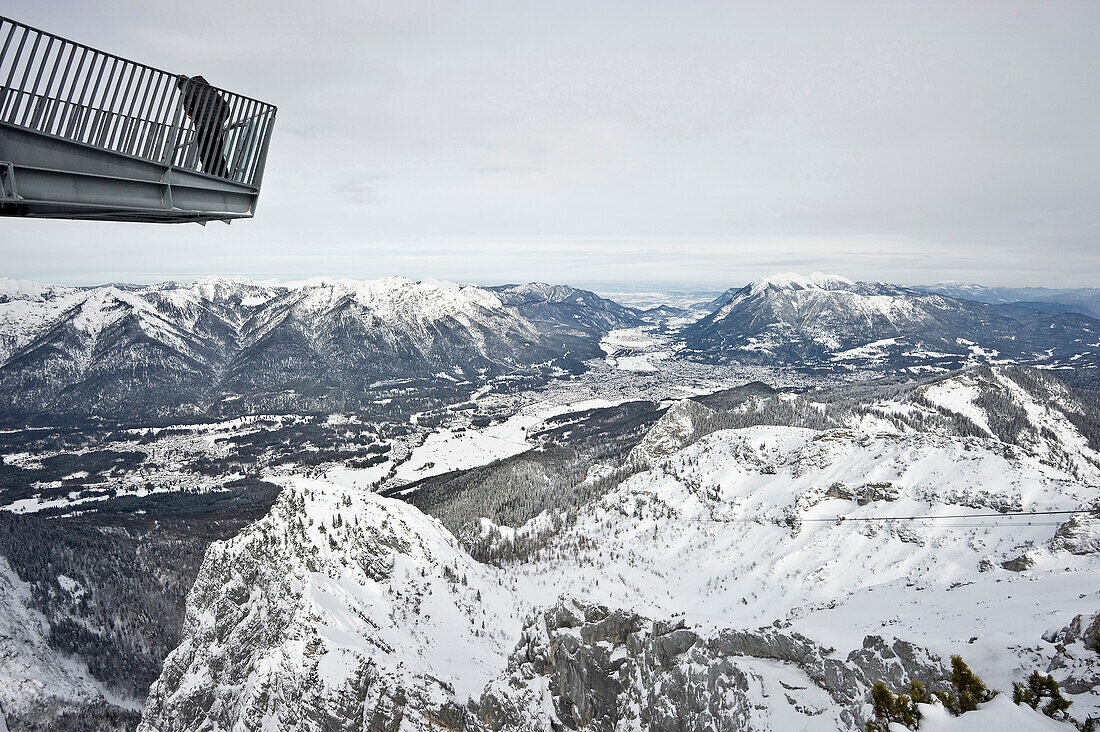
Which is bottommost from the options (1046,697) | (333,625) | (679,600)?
(679,600)

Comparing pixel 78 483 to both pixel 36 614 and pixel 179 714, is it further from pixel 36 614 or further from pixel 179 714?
pixel 179 714

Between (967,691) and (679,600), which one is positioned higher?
(967,691)

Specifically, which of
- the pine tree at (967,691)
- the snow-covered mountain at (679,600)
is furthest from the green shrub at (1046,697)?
the snow-covered mountain at (679,600)

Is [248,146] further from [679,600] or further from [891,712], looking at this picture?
[679,600]

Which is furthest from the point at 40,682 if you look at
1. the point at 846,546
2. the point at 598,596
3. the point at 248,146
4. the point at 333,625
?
the point at 846,546

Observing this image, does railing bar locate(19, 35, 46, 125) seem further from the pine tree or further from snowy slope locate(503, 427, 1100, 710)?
snowy slope locate(503, 427, 1100, 710)

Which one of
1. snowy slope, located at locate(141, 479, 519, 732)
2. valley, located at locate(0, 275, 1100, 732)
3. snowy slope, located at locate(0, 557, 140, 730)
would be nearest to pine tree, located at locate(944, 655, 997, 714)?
valley, located at locate(0, 275, 1100, 732)

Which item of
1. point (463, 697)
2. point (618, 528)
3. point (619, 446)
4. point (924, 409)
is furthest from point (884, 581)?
point (924, 409)

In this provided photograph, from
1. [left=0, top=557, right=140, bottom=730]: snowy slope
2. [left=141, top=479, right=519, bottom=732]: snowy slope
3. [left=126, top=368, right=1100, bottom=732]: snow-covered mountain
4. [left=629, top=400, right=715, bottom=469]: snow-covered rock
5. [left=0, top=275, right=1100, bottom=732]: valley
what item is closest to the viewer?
[left=126, top=368, right=1100, bottom=732]: snow-covered mountain

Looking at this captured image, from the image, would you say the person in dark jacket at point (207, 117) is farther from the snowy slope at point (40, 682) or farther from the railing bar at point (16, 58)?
the snowy slope at point (40, 682)
